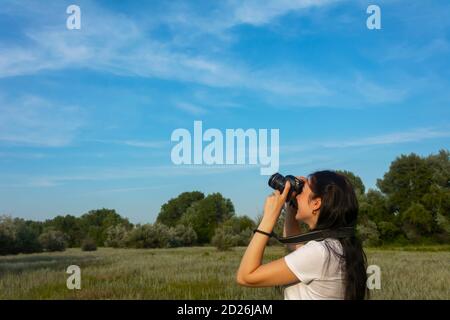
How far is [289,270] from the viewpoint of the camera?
225cm

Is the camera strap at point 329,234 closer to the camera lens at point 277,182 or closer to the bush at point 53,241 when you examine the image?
the camera lens at point 277,182

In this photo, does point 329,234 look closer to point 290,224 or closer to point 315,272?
point 315,272

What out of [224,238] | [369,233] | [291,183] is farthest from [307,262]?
[369,233]

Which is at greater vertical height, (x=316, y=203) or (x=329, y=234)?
(x=316, y=203)

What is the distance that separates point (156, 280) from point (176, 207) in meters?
5.66

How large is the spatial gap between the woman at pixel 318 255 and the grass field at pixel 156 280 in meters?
5.02

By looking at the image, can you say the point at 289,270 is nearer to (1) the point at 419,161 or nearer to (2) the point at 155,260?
(2) the point at 155,260

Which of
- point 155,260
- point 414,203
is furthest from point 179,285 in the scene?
point 414,203

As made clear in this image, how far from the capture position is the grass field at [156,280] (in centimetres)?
782

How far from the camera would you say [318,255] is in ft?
7.40

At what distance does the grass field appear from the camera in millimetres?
7820
